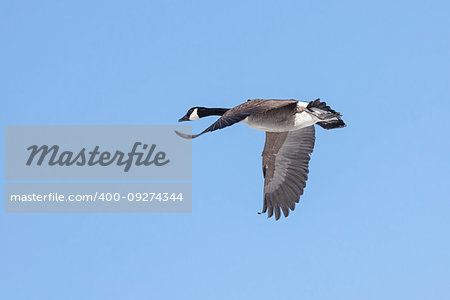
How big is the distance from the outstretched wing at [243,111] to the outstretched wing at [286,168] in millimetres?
1986

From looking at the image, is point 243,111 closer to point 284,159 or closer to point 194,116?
point 194,116

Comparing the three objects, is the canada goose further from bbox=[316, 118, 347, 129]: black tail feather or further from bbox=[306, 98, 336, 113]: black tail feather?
bbox=[306, 98, 336, 113]: black tail feather

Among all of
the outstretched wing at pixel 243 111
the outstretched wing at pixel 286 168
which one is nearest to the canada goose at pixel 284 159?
the outstretched wing at pixel 286 168

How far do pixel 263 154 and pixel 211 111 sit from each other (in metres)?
1.56

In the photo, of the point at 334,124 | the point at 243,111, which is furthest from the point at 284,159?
the point at 243,111

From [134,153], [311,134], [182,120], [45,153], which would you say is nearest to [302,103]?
[311,134]

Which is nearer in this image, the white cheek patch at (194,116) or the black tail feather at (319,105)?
the black tail feather at (319,105)

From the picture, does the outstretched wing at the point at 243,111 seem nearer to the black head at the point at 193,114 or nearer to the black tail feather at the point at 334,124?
the black tail feather at the point at 334,124

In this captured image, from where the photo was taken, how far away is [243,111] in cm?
1373

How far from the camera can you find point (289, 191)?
16.8 m

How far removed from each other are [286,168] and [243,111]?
3.59 meters

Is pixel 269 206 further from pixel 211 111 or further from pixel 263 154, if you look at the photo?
pixel 211 111

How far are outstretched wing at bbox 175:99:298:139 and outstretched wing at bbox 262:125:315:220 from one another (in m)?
1.99

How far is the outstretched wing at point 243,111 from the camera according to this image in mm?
12636
